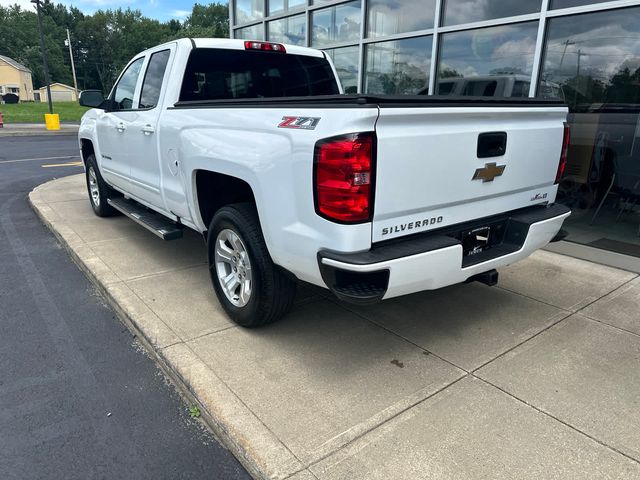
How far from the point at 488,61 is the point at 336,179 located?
4.58 meters

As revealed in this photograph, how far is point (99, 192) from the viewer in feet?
20.9

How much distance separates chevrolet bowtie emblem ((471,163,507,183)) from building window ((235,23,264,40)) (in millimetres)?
8431

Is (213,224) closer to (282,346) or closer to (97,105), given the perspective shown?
(282,346)

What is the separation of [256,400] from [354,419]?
55 cm

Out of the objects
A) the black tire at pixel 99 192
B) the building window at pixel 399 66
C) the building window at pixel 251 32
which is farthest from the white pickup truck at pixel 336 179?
the building window at pixel 251 32

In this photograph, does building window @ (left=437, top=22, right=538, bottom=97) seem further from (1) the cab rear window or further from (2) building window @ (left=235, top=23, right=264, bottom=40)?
(2) building window @ (left=235, top=23, right=264, bottom=40)

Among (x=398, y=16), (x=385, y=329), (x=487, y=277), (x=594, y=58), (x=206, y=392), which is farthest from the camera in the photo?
(x=398, y=16)

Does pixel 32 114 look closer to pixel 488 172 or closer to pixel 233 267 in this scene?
pixel 233 267

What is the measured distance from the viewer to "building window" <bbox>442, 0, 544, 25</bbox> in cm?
557

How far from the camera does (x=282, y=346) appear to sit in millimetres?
3287

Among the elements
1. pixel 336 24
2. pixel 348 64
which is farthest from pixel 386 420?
pixel 336 24

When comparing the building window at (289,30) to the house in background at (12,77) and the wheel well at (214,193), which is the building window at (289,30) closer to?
the wheel well at (214,193)

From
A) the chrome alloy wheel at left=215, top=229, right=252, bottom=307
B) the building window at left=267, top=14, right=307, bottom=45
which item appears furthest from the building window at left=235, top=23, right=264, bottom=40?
the chrome alloy wheel at left=215, top=229, right=252, bottom=307

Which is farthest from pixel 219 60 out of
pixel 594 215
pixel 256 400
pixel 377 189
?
pixel 594 215
